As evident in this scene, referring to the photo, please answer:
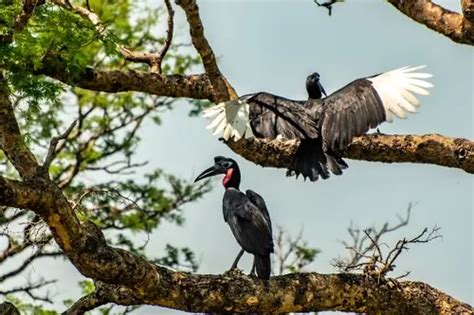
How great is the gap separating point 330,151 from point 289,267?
10.8 ft

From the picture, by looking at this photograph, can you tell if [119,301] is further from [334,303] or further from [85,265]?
[334,303]

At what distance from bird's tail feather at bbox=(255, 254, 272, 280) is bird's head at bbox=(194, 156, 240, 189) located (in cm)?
107

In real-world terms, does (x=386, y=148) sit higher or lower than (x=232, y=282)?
higher

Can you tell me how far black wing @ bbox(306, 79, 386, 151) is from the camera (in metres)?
7.55

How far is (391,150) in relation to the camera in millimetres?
7547

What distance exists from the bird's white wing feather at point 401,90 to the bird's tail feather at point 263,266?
1131mm

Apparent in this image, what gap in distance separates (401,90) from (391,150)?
0.35m

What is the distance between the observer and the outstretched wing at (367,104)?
7523 mm

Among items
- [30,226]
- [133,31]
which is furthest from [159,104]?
[30,226]

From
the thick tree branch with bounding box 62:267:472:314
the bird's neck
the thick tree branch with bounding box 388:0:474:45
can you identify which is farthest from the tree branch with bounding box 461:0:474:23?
the bird's neck

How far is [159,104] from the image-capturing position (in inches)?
595

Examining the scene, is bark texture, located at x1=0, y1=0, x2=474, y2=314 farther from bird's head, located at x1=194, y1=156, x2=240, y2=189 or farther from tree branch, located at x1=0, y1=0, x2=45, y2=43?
bird's head, located at x1=194, y1=156, x2=240, y2=189

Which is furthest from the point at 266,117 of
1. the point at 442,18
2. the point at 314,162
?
the point at 442,18

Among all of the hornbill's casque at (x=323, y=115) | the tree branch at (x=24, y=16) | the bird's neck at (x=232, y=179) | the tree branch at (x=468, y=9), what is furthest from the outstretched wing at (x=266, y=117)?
the tree branch at (x=24, y=16)
